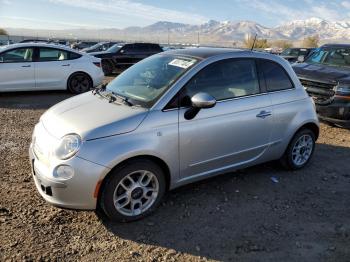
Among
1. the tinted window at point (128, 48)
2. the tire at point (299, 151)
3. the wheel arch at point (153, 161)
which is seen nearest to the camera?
the wheel arch at point (153, 161)

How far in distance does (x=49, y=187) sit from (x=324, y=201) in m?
3.23

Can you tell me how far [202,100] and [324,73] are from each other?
5148 millimetres

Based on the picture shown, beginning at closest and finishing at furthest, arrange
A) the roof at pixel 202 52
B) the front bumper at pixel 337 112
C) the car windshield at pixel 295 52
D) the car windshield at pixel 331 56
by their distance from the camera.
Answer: the roof at pixel 202 52
the front bumper at pixel 337 112
the car windshield at pixel 331 56
the car windshield at pixel 295 52

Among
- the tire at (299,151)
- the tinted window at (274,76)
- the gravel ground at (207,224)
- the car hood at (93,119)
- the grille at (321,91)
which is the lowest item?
the gravel ground at (207,224)

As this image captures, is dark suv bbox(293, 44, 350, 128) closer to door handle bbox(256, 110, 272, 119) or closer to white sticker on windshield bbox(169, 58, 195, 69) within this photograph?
door handle bbox(256, 110, 272, 119)

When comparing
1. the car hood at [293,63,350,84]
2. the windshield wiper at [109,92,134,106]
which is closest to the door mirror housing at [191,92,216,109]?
the windshield wiper at [109,92,134,106]

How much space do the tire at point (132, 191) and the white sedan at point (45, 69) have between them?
25.8 ft

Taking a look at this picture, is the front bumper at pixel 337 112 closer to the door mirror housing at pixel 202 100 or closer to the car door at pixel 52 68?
the door mirror housing at pixel 202 100

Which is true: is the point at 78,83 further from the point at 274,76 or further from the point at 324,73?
the point at 274,76

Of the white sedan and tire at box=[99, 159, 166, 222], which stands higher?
the white sedan

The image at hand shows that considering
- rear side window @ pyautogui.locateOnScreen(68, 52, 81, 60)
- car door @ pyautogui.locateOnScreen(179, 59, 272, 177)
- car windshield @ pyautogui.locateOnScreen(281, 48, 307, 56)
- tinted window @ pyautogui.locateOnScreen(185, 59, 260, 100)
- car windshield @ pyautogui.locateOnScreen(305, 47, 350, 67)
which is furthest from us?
car windshield @ pyautogui.locateOnScreen(281, 48, 307, 56)

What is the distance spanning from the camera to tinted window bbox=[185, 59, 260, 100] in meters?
4.46

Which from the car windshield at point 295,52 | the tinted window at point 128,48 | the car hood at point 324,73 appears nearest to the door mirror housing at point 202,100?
the car hood at point 324,73

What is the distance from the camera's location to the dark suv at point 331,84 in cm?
765
